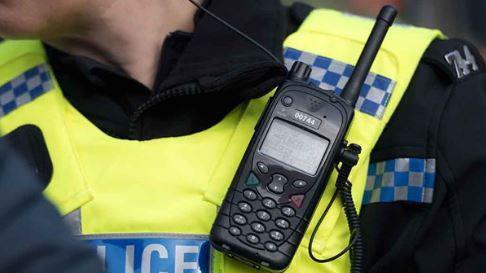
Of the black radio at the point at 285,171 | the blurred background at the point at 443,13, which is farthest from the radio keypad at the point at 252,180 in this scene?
the blurred background at the point at 443,13

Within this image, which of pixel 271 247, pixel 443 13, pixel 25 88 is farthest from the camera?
pixel 443 13

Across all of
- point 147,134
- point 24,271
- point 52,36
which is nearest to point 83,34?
point 52,36

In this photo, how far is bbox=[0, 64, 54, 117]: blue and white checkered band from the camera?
1.59 meters

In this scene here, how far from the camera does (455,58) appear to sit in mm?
1531

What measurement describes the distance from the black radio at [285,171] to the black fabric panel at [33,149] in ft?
0.93

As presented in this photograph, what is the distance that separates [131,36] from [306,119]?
1.21 feet

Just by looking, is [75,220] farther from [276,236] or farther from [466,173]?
[466,173]

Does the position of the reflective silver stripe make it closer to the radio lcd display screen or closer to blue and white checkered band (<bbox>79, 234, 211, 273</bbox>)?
blue and white checkered band (<bbox>79, 234, 211, 273</bbox>)

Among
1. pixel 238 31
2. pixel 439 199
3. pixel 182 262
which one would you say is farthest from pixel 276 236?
pixel 238 31

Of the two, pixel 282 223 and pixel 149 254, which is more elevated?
pixel 282 223

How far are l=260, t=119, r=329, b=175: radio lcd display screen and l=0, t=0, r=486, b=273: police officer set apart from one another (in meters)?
0.06

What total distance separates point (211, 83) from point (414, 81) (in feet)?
0.99

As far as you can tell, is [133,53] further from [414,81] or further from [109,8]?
[414,81]

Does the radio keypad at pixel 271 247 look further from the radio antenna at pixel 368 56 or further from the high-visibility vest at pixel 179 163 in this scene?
the radio antenna at pixel 368 56
